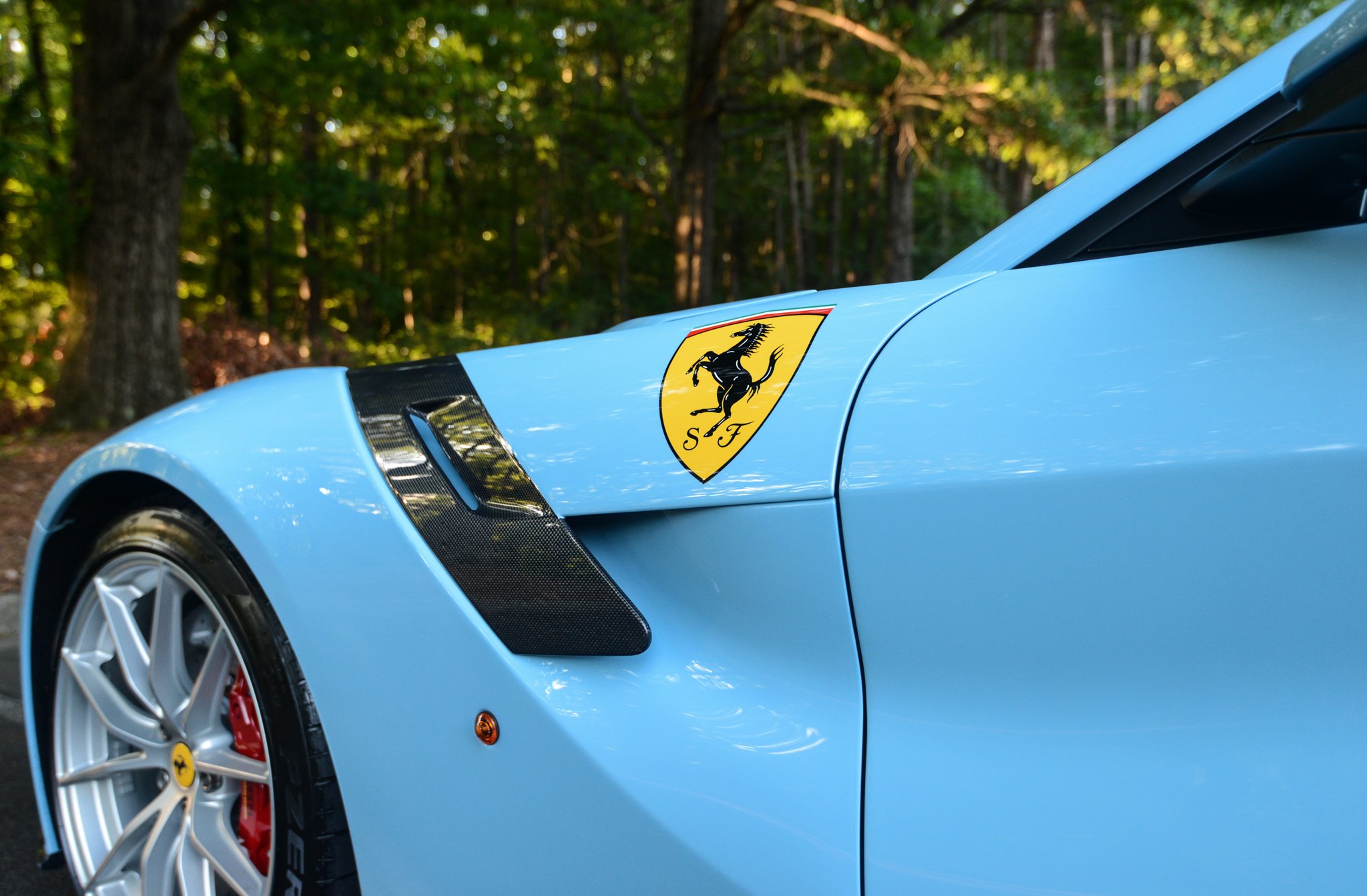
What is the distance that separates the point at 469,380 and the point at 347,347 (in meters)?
18.1

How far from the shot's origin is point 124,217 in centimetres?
797

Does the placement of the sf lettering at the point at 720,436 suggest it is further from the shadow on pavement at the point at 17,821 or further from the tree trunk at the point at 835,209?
the tree trunk at the point at 835,209

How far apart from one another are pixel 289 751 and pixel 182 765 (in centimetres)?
38

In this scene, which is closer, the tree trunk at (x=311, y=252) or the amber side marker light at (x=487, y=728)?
the amber side marker light at (x=487, y=728)

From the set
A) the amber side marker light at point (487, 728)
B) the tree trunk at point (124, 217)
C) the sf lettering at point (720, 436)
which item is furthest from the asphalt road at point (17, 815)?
the tree trunk at point (124, 217)

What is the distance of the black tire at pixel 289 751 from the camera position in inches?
51.9

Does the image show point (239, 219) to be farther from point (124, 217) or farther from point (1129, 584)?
point (1129, 584)

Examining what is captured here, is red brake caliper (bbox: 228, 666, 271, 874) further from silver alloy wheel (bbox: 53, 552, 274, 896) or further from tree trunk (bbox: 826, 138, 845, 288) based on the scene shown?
tree trunk (bbox: 826, 138, 845, 288)

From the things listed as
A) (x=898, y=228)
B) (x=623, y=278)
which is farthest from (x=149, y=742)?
(x=623, y=278)

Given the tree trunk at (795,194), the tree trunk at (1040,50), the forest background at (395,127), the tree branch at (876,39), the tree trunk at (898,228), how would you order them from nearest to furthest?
the forest background at (395,127)
the tree branch at (876,39)
the tree trunk at (898,228)
the tree trunk at (1040,50)
the tree trunk at (795,194)

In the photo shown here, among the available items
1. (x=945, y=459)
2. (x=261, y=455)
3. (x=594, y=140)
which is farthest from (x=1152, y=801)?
(x=594, y=140)

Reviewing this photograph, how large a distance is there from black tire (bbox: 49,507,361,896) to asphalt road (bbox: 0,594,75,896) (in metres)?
0.77

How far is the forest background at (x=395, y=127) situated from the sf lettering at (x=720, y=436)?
293 inches

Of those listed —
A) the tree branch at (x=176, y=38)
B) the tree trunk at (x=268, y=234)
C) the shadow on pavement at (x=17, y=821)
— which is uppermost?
the tree trunk at (x=268, y=234)
